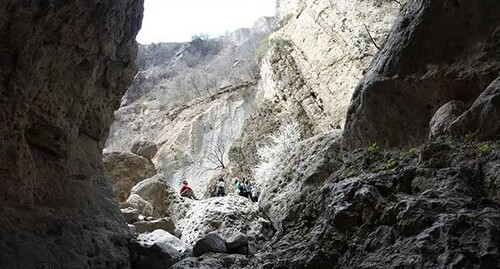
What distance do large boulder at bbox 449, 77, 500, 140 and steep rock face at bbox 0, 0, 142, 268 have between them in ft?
18.4

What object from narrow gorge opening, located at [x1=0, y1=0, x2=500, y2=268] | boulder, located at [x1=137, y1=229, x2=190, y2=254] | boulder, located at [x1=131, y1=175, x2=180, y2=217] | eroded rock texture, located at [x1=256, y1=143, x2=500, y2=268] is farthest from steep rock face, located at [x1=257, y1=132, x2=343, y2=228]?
boulder, located at [x1=131, y1=175, x2=180, y2=217]

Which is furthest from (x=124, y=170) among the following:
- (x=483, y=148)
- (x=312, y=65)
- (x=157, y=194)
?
(x=483, y=148)

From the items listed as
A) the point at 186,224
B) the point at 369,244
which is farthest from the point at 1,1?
the point at 186,224

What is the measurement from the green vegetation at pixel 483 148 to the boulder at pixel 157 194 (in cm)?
1169

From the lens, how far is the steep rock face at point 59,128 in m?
6.14

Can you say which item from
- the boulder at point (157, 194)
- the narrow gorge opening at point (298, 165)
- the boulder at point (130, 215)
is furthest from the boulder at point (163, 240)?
the boulder at point (157, 194)

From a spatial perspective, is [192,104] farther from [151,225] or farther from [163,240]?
[163,240]

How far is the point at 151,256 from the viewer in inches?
313

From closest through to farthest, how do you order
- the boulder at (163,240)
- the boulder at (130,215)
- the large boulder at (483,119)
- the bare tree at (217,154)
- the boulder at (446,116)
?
the large boulder at (483,119) → the boulder at (446,116) → the boulder at (163,240) → the boulder at (130,215) → the bare tree at (217,154)

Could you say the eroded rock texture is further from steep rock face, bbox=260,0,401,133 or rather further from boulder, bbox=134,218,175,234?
steep rock face, bbox=260,0,401,133

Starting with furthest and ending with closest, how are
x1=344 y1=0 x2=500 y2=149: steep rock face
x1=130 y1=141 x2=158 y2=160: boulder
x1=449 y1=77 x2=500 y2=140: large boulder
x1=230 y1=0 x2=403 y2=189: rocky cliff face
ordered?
x1=130 y1=141 x2=158 y2=160: boulder, x1=230 y1=0 x2=403 y2=189: rocky cliff face, x1=344 y1=0 x2=500 y2=149: steep rock face, x1=449 y1=77 x2=500 y2=140: large boulder

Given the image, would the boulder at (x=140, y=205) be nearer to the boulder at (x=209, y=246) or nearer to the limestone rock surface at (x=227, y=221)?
the limestone rock surface at (x=227, y=221)

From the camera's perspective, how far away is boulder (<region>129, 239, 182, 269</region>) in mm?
7883

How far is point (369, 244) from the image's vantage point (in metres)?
4.57
